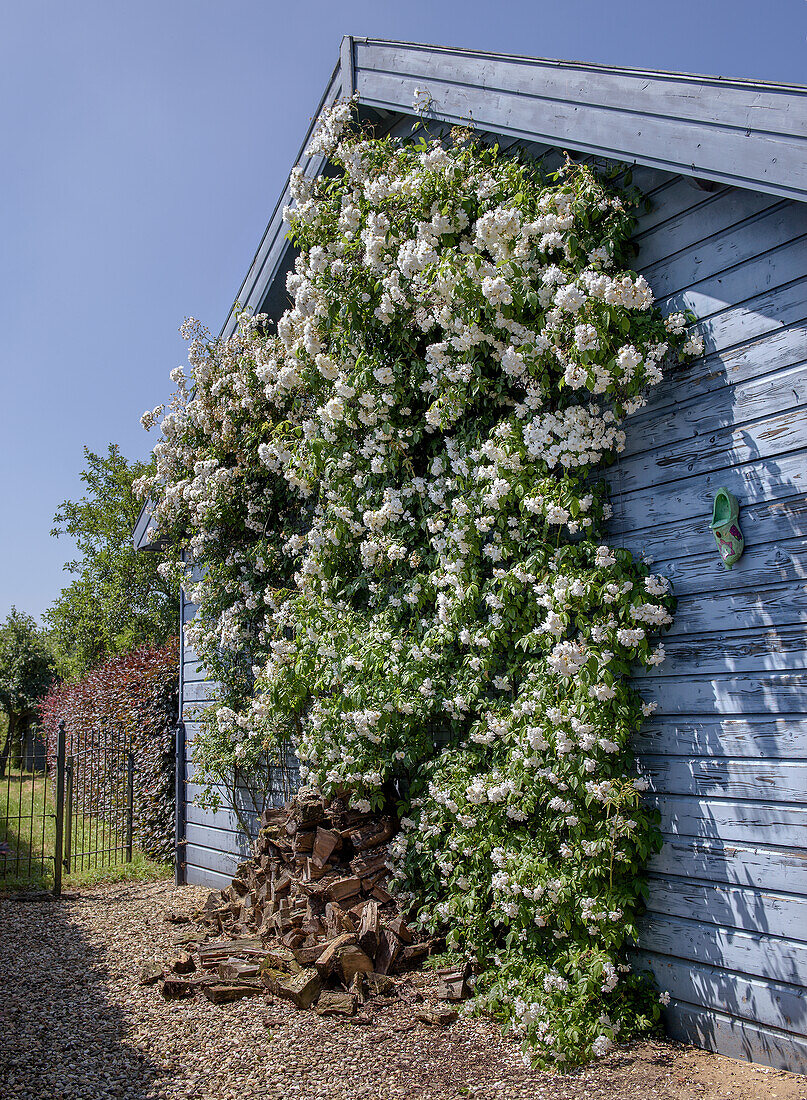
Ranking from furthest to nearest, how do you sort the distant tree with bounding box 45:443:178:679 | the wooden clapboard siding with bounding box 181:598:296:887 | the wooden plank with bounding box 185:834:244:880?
1. the distant tree with bounding box 45:443:178:679
2. the wooden plank with bounding box 185:834:244:880
3. the wooden clapboard siding with bounding box 181:598:296:887

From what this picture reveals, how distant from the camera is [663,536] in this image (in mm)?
3904

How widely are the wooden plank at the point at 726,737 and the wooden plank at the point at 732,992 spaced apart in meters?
0.97

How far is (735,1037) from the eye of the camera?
3354 millimetres

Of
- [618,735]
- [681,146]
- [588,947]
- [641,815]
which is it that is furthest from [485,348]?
[588,947]

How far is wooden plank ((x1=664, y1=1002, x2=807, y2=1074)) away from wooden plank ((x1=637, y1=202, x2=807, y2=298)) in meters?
3.53

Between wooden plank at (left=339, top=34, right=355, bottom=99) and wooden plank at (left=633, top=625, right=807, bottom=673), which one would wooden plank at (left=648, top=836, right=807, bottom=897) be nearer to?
wooden plank at (left=633, top=625, right=807, bottom=673)

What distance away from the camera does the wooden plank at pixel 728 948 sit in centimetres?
317

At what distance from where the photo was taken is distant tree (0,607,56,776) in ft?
77.7

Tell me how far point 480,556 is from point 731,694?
5.58ft

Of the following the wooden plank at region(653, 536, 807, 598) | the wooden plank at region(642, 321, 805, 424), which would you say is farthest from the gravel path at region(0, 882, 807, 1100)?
the wooden plank at region(642, 321, 805, 424)

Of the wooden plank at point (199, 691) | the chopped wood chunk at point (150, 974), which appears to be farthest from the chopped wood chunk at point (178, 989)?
the wooden plank at point (199, 691)

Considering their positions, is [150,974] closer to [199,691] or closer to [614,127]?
[199,691]

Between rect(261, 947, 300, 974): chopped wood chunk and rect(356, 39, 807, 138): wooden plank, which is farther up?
rect(356, 39, 807, 138): wooden plank

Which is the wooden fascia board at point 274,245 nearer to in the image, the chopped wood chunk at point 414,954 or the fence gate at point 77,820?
the fence gate at point 77,820
